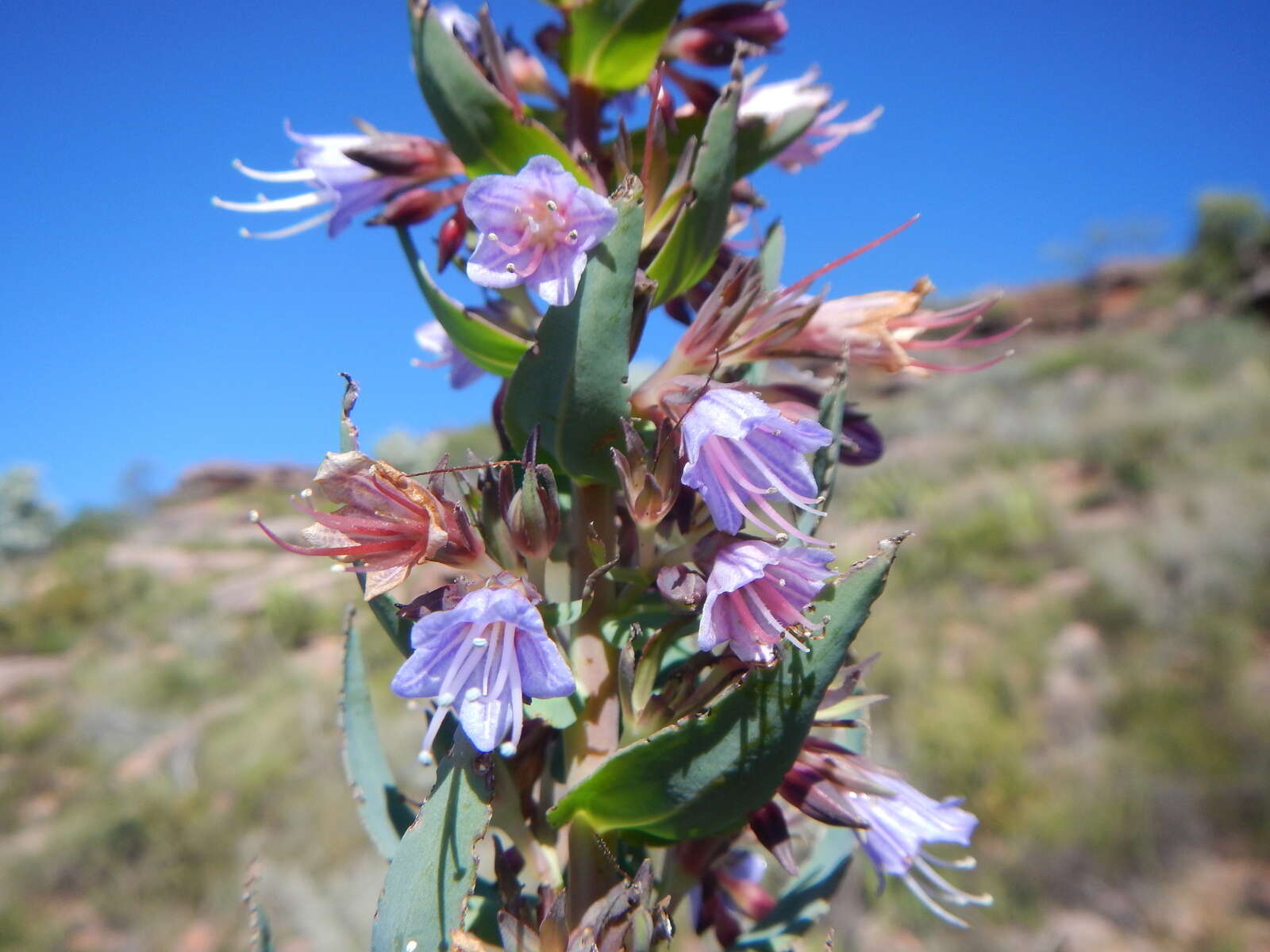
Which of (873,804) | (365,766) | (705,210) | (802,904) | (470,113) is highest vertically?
(470,113)

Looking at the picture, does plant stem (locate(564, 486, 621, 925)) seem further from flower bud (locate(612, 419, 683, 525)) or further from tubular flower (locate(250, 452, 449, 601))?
tubular flower (locate(250, 452, 449, 601))

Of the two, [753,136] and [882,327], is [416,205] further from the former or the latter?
[882,327]

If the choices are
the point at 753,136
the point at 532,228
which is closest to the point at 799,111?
the point at 753,136

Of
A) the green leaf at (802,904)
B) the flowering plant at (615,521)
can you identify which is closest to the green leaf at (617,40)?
the flowering plant at (615,521)

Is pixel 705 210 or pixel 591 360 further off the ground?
pixel 705 210

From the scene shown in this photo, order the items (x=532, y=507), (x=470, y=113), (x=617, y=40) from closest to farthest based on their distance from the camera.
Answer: (x=532, y=507) → (x=470, y=113) → (x=617, y=40)

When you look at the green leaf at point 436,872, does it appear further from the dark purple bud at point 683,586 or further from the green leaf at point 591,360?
the green leaf at point 591,360

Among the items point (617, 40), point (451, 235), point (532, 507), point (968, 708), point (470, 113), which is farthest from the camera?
point (968, 708)
